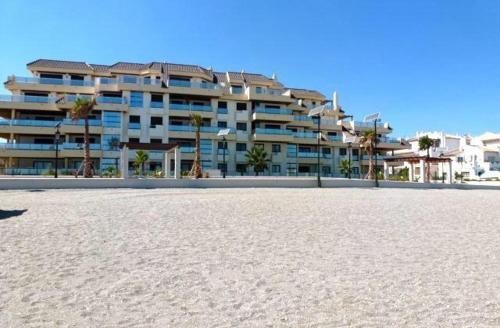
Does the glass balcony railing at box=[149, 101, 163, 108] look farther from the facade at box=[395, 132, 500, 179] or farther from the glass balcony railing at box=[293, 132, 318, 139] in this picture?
the facade at box=[395, 132, 500, 179]

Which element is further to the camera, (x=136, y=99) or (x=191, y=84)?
(x=191, y=84)

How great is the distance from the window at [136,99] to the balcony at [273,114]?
16.1 m

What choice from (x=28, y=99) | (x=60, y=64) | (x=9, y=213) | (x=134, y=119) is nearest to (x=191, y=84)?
(x=134, y=119)

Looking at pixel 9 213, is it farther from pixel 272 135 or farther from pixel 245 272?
pixel 272 135

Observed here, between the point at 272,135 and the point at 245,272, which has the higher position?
the point at 272,135

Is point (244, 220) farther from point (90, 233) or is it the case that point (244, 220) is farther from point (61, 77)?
point (61, 77)

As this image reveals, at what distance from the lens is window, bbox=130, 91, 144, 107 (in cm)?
5287

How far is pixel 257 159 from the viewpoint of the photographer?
181 feet

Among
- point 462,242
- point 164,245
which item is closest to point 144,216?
point 164,245

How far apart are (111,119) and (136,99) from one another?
4.34m

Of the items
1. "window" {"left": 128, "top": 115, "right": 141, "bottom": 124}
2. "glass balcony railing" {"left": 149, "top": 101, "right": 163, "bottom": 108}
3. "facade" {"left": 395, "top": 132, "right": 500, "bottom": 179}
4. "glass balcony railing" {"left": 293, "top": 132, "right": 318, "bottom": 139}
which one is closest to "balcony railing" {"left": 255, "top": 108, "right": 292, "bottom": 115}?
"glass balcony railing" {"left": 293, "top": 132, "right": 318, "bottom": 139}

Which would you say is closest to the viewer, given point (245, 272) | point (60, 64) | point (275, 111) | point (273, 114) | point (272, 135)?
point (245, 272)

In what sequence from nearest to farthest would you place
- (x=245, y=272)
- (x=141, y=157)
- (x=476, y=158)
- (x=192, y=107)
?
(x=245, y=272) → (x=141, y=157) → (x=192, y=107) → (x=476, y=158)

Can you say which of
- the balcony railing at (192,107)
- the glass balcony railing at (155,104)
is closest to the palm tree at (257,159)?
the balcony railing at (192,107)
